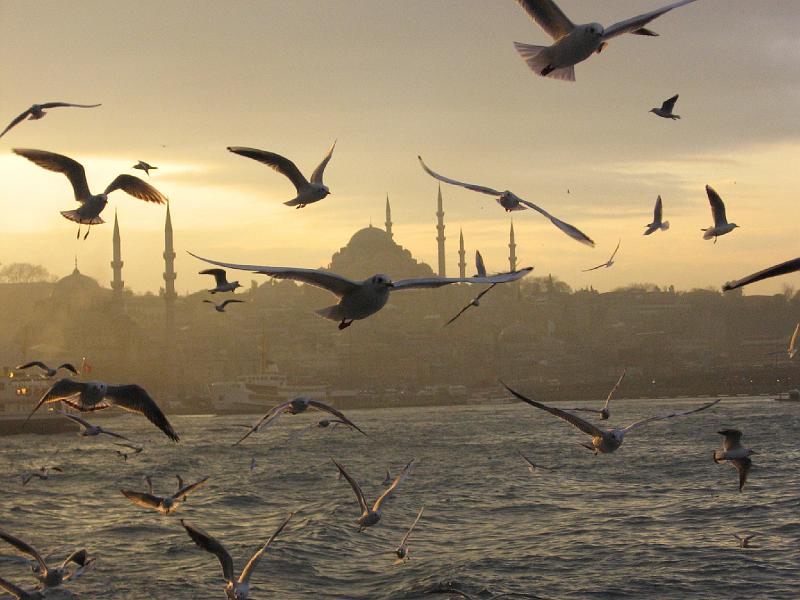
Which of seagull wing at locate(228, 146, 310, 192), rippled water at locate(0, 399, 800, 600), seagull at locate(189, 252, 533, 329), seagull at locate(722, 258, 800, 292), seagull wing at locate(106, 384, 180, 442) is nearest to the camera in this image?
seagull at locate(722, 258, 800, 292)

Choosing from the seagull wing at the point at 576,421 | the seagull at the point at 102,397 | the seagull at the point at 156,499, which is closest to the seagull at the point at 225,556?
the seagull at the point at 102,397

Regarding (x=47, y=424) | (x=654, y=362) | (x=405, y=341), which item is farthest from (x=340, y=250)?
(x=47, y=424)

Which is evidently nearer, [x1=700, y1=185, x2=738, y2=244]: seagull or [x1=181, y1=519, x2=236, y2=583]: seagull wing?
[x1=181, y1=519, x2=236, y2=583]: seagull wing

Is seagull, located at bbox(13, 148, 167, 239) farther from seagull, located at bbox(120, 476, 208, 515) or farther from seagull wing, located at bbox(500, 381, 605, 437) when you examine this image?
seagull wing, located at bbox(500, 381, 605, 437)

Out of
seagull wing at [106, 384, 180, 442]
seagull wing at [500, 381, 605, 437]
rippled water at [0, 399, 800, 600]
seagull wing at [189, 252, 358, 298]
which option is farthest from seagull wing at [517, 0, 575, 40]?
rippled water at [0, 399, 800, 600]

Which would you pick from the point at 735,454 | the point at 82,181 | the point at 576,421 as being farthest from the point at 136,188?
the point at 735,454

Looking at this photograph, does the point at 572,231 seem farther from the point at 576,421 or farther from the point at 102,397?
the point at 102,397
